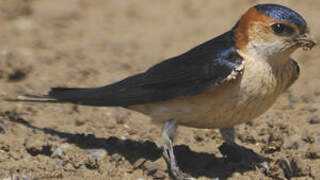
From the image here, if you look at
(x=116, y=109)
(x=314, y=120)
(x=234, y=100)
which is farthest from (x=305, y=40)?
(x=116, y=109)

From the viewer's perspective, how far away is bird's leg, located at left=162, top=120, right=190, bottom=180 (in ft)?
16.0

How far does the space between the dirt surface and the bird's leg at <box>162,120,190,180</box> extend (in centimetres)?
13

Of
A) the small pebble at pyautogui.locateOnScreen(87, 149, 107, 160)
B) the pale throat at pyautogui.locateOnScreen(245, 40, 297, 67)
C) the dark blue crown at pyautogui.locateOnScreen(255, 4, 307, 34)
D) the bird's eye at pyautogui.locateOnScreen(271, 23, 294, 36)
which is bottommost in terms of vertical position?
the small pebble at pyautogui.locateOnScreen(87, 149, 107, 160)

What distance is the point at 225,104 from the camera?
4.67m

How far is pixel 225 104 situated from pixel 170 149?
60 cm

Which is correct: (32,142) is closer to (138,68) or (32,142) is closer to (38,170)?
(38,170)

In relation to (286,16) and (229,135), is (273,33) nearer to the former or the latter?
(286,16)

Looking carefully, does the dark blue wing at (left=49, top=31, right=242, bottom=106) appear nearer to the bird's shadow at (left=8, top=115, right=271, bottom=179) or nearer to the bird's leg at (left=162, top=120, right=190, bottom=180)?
the bird's leg at (left=162, top=120, right=190, bottom=180)

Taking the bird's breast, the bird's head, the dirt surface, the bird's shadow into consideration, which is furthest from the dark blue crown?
the bird's shadow

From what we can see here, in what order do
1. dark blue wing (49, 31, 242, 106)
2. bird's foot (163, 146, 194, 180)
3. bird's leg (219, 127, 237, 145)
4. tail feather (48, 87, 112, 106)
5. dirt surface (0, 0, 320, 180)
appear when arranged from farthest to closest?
1. tail feather (48, 87, 112, 106)
2. bird's leg (219, 127, 237, 145)
3. dirt surface (0, 0, 320, 180)
4. bird's foot (163, 146, 194, 180)
5. dark blue wing (49, 31, 242, 106)

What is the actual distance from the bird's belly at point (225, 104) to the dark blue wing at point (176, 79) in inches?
3.0

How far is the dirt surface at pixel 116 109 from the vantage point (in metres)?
5.12

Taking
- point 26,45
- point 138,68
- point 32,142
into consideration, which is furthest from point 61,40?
point 32,142

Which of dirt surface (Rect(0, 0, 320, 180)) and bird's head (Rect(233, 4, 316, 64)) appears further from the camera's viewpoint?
dirt surface (Rect(0, 0, 320, 180))
